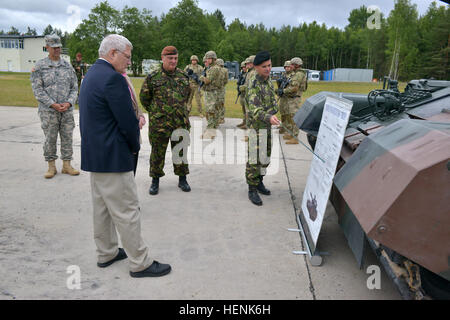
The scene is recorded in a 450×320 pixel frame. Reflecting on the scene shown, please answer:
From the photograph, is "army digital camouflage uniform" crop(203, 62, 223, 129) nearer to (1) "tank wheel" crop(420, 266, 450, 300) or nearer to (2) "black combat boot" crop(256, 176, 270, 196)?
(2) "black combat boot" crop(256, 176, 270, 196)

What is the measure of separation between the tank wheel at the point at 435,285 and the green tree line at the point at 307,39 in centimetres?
4315

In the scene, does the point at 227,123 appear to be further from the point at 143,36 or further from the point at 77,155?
the point at 143,36

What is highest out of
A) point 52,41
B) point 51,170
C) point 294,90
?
point 52,41

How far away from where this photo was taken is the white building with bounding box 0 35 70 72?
216 feet

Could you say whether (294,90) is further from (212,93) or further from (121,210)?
(121,210)

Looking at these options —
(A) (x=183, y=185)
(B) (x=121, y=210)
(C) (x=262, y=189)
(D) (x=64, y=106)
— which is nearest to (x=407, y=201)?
(B) (x=121, y=210)

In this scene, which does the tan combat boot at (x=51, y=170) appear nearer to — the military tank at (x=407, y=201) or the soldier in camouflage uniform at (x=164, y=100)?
the soldier in camouflage uniform at (x=164, y=100)

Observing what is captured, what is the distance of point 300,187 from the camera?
18.1 ft

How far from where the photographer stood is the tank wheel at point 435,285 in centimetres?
226

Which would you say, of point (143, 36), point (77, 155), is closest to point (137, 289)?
point (77, 155)

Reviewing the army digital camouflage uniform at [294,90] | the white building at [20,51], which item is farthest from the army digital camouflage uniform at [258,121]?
the white building at [20,51]

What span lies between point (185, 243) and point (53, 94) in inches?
120

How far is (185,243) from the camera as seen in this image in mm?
3639
